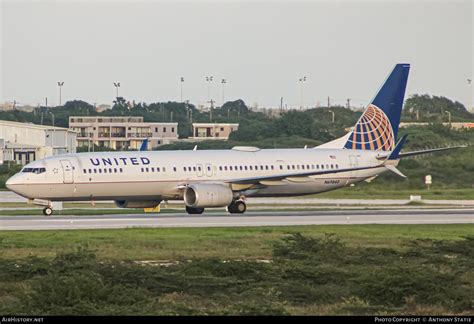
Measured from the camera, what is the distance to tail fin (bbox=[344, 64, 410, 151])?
63.6m

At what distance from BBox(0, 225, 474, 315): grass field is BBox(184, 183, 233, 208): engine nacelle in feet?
42.0

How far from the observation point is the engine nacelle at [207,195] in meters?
54.1

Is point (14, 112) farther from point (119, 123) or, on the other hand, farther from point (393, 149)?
point (393, 149)

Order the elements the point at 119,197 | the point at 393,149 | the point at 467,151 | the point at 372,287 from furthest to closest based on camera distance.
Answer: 1. the point at 467,151
2. the point at 393,149
3. the point at 119,197
4. the point at 372,287

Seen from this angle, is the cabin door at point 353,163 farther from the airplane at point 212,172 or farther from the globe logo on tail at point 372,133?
the globe logo on tail at point 372,133

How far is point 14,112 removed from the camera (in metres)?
170

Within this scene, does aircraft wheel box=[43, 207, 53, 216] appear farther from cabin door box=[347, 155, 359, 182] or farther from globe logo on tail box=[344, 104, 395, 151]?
globe logo on tail box=[344, 104, 395, 151]

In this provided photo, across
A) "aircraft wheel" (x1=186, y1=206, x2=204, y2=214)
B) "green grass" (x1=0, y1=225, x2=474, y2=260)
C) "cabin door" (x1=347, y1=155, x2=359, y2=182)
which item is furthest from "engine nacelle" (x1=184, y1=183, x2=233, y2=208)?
"green grass" (x1=0, y1=225, x2=474, y2=260)

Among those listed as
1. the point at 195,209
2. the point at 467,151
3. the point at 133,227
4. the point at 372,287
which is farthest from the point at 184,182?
the point at 467,151

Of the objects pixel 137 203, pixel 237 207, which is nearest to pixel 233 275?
pixel 137 203

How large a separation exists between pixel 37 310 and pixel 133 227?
68.3 feet

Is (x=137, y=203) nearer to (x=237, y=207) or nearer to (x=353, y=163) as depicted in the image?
(x=237, y=207)

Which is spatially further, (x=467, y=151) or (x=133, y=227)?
(x=467, y=151)

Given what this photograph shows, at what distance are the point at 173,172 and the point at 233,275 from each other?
26431 mm
